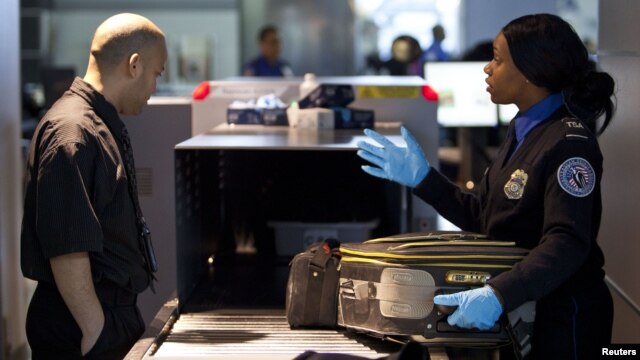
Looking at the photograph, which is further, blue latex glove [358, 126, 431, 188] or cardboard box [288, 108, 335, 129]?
cardboard box [288, 108, 335, 129]

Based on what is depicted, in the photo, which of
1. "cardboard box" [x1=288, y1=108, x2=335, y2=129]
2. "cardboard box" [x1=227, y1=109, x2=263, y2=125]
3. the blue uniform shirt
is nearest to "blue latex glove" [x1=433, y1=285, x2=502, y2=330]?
the blue uniform shirt

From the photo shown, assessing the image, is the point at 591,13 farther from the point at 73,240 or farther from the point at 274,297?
the point at 73,240

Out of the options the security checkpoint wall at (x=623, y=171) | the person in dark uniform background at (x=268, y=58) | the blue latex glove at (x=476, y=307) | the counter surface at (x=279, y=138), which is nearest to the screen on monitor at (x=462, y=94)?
the security checkpoint wall at (x=623, y=171)

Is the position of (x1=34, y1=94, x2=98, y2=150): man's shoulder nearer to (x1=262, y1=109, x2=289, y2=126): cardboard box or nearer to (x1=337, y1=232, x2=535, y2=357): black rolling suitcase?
(x1=337, y1=232, x2=535, y2=357): black rolling suitcase

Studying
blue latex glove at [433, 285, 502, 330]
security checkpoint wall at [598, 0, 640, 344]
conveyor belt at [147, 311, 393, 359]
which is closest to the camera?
blue latex glove at [433, 285, 502, 330]

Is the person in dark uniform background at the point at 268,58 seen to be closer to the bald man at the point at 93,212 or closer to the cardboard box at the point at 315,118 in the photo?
the cardboard box at the point at 315,118

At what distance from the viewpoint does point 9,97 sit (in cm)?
427

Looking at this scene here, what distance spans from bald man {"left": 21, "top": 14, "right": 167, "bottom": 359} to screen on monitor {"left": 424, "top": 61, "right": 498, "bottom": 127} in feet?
12.7

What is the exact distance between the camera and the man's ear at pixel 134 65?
272 centimetres

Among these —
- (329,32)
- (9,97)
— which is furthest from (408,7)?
(9,97)

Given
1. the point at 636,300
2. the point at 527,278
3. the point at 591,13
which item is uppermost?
the point at 591,13

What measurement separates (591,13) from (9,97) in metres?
7.41

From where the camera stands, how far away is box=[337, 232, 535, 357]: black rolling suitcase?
2.45m

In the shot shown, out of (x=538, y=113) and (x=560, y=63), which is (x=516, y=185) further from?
(x=560, y=63)
